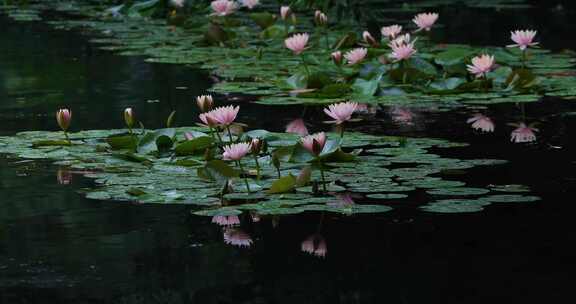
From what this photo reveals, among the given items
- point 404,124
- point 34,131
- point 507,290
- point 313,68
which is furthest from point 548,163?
point 313,68

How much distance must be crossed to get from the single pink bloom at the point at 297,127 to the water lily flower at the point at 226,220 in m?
1.58

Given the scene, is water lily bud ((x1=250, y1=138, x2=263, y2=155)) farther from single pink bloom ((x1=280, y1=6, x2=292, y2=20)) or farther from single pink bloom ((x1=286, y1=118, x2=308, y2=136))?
single pink bloom ((x1=280, y1=6, x2=292, y2=20))

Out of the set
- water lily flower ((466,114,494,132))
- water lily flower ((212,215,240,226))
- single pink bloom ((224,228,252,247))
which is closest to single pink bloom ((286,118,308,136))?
water lily flower ((466,114,494,132))

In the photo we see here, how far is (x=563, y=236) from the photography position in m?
3.85

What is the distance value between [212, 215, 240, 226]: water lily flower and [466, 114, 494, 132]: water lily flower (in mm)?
2024

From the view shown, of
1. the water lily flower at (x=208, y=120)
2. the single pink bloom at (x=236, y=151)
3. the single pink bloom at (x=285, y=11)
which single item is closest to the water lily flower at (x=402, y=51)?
the water lily flower at (x=208, y=120)

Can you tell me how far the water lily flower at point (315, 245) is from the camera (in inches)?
145

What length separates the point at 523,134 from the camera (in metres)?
5.70

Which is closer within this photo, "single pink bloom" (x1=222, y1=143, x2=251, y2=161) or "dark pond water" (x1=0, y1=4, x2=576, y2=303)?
"dark pond water" (x1=0, y1=4, x2=576, y2=303)

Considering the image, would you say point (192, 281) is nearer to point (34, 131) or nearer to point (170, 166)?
point (170, 166)

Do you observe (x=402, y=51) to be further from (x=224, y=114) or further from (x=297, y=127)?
(x=224, y=114)

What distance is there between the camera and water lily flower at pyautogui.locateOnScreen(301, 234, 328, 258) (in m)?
3.69

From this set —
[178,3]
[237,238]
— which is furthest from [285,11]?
[237,238]

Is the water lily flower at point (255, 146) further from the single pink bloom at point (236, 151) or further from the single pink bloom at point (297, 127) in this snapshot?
the single pink bloom at point (297, 127)
